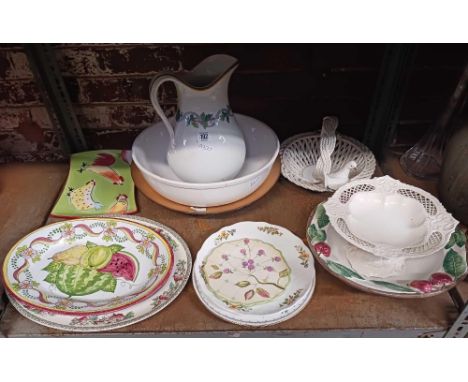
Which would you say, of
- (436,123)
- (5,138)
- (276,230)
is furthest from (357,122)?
(5,138)

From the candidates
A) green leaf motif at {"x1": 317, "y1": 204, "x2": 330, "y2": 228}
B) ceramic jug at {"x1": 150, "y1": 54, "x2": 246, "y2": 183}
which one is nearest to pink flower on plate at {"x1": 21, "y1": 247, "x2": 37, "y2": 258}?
ceramic jug at {"x1": 150, "y1": 54, "x2": 246, "y2": 183}

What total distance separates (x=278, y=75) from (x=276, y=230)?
Answer: 323mm

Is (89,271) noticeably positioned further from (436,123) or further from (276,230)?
(436,123)

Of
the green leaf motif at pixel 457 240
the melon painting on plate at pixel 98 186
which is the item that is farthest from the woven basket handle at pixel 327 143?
the melon painting on plate at pixel 98 186

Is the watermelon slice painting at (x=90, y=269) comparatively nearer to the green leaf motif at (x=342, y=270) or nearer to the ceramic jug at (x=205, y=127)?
the ceramic jug at (x=205, y=127)

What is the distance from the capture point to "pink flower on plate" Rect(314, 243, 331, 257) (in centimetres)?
68

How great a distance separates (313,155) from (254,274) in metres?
0.32

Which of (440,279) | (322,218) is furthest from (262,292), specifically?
(440,279)

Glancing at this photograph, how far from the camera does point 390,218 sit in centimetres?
72

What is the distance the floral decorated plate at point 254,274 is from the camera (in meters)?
0.65

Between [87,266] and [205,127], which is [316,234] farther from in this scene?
[87,266]

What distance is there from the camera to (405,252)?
65 centimetres

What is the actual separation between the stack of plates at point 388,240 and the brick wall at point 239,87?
252mm

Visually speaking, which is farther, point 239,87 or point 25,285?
point 239,87
